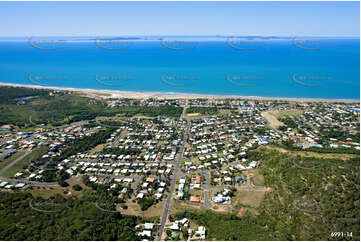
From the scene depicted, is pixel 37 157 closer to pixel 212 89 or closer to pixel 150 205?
pixel 150 205

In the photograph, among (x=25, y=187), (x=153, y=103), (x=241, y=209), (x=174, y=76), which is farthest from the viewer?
(x=174, y=76)

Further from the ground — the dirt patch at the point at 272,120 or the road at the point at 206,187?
the dirt patch at the point at 272,120

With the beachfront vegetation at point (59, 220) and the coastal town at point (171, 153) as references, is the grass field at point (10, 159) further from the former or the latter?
the beachfront vegetation at point (59, 220)

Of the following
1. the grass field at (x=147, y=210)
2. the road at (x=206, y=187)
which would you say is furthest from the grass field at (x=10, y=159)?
the road at (x=206, y=187)

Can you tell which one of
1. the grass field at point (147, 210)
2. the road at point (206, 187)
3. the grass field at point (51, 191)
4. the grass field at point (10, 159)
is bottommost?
the grass field at point (147, 210)

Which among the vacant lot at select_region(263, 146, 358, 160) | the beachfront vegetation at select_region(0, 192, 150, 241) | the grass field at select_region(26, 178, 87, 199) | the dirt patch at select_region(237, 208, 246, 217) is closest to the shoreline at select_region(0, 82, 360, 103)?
the vacant lot at select_region(263, 146, 358, 160)

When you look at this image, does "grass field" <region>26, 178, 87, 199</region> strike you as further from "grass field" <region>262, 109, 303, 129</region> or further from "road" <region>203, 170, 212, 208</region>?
"grass field" <region>262, 109, 303, 129</region>

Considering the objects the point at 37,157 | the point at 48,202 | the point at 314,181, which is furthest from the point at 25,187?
the point at 314,181

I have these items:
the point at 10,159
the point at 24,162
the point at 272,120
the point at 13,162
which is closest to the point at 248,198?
the point at 272,120
